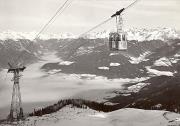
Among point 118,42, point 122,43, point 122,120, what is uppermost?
point 118,42

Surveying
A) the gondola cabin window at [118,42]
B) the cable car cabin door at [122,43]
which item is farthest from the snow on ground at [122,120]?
the cable car cabin door at [122,43]

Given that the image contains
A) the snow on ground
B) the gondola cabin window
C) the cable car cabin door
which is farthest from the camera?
the snow on ground

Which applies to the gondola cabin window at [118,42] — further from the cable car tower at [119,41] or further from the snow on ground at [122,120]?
the snow on ground at [122,120]

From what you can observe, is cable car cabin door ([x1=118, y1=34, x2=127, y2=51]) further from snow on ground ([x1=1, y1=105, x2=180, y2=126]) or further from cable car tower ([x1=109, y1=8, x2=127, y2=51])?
snow on ground ([x1=1, y1=105, x2=180, y2=126])

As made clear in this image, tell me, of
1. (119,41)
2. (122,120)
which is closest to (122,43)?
(119,41)

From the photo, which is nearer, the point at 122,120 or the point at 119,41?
the point at 119,41

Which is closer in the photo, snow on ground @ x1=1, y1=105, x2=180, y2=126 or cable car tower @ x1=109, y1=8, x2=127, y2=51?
cable car tower @ x1=109, y1=8, x2=127, y2=51

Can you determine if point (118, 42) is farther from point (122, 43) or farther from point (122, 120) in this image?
point (122, 120)

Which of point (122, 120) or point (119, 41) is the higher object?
point (119, 41)

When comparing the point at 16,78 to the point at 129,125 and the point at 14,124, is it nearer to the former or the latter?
the point at 14,124

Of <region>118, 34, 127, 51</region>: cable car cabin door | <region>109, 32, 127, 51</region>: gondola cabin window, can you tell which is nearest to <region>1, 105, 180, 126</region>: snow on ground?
<region>109, 32, 127, 51</region>: gondola cabin window

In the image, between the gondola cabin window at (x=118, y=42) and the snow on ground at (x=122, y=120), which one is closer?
the gondola cabin window at (x=118, y=42)

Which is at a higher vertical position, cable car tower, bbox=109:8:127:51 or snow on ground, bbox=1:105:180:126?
cable car tower, bbox=109:8:127:51
